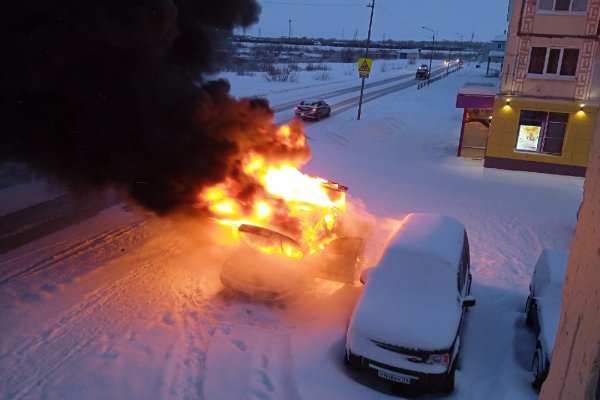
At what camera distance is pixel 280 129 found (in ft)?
36.8

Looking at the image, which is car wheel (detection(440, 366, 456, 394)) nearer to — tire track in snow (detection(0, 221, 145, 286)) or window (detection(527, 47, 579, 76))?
tire track in snow (detection(0, 221, 145, 286))

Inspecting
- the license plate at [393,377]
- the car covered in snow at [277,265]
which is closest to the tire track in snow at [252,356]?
the car covered in snow at [277,265]

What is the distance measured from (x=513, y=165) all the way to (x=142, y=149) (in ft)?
49.9

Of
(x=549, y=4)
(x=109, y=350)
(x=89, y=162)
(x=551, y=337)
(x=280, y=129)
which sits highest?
(x=549, y=4)

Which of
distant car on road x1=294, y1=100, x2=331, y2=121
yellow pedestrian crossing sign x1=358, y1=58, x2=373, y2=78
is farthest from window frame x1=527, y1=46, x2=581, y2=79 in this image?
distant car on road x1=294, y1=100, x2=331, y2=121

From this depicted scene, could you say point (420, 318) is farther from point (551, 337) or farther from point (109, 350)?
point (109, 350)

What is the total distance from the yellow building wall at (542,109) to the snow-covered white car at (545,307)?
459 inches

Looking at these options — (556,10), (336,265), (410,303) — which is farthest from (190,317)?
(556,10)

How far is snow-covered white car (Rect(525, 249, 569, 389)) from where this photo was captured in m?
6.69

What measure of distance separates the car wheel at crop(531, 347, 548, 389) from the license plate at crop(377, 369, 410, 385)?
181 centimetres

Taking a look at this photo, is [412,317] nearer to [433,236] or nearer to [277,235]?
[433,236]

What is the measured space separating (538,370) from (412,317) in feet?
6.08

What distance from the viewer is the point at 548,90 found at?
18.4 m

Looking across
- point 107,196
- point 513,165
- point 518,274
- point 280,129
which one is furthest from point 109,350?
point 513,165
